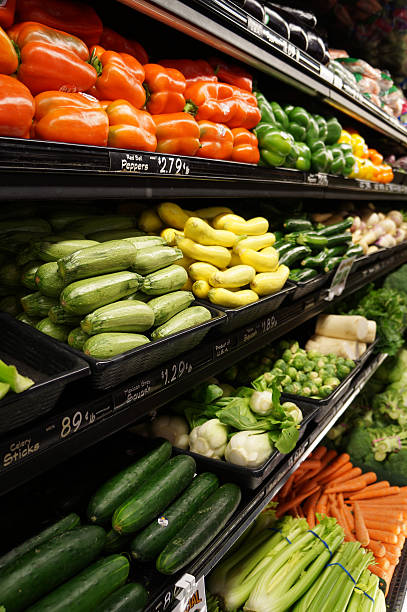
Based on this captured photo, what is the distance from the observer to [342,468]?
2752 mm

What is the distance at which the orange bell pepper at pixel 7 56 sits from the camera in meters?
0.91

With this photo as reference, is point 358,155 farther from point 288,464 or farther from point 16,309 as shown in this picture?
point 16,309

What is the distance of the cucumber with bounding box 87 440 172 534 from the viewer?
44.5 inches

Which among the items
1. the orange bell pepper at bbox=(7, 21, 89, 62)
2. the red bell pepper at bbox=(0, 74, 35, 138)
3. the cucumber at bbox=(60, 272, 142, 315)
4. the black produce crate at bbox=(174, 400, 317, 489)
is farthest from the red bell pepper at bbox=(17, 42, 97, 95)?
the black produce crate at bbox=(174, 400, 317, 489)

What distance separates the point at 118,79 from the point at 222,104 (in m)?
0.52

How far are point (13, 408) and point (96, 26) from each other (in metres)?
1.03

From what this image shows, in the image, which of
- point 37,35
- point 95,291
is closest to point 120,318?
point 95,291

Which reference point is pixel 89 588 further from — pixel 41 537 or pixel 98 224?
pixel 98 224

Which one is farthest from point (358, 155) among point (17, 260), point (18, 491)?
point (18, 491)

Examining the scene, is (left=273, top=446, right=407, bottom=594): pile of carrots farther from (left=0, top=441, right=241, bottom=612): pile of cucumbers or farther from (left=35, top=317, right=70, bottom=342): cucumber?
(left=35, top=317, right=70, bottom=342): cucumber

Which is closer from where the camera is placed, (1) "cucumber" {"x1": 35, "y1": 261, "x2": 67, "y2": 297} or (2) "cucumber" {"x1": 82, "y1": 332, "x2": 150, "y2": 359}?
(2) "cucumber" {"x1": 82, "y1": 332, "x2": 150, "y2": 359}

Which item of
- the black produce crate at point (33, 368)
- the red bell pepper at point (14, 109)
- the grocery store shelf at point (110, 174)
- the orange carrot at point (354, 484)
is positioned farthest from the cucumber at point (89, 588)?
the orange carrot at point (354, 484)

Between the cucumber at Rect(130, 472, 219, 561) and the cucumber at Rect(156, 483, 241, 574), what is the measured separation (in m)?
0.02

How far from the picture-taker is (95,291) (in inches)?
40.8
